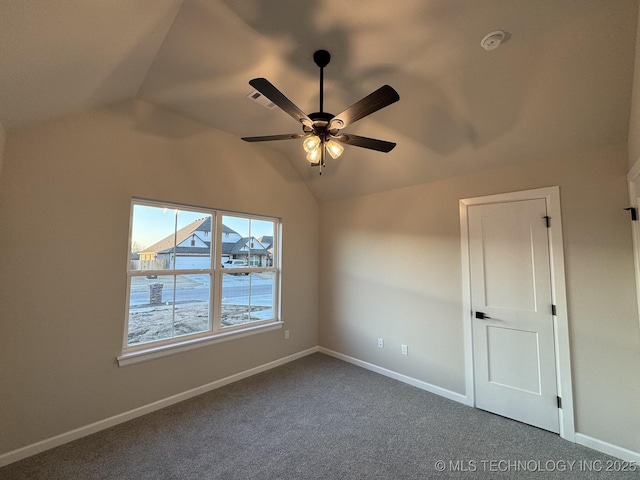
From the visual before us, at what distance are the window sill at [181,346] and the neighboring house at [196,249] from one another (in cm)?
81

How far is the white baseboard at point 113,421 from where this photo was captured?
6.62 feet

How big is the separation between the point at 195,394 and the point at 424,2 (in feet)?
12.8

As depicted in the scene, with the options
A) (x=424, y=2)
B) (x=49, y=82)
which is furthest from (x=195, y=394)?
(x=424, y=2)

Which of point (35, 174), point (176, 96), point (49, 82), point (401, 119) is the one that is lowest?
point (35, 174)

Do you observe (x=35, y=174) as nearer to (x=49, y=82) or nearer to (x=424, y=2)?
(x=49, y=82)

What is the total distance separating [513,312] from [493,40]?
228cm

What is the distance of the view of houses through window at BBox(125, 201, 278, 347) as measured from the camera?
8.95 ft

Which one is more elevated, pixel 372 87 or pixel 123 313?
pixel 372 87

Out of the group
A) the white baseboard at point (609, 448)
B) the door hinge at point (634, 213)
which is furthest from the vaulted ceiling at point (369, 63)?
the white baseboard at point (609, 448)

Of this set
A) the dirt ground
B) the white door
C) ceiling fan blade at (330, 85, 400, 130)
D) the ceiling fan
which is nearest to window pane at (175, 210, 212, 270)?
the dirt ground

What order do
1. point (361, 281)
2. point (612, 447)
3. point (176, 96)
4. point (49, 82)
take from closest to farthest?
1. point (49, 82)
2. point (612, 447)
3. point (176, 96)
4. point (361, 281)

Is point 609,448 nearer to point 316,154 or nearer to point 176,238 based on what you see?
point 316,154

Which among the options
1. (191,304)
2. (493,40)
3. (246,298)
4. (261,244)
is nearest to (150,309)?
(191,304)

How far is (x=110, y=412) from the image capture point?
2.42m
